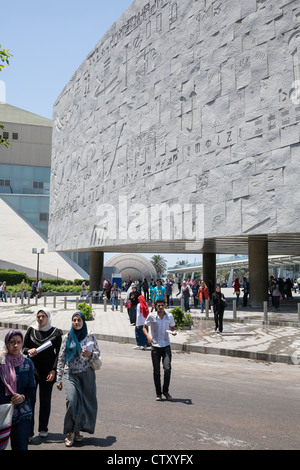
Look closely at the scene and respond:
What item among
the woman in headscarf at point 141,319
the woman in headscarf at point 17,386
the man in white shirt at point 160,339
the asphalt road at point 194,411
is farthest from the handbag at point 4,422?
the woman in headscarf at point 141,319

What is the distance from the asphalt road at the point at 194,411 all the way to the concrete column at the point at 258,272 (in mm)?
15499

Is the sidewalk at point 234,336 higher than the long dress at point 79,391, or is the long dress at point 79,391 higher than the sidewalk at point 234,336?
the long dress at point 79,391

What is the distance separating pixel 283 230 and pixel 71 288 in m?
28.1

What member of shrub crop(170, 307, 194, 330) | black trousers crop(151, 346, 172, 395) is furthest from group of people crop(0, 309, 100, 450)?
shrub crop(170, 307, 194, 330)

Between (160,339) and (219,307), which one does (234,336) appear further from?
(160,339)

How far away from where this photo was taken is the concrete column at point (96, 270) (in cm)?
3850

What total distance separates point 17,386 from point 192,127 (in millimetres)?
21409

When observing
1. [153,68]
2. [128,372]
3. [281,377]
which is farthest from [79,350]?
[153,68]

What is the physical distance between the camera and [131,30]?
30625mm

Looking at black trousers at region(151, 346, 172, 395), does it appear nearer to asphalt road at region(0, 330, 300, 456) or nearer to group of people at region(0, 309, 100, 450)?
asphalt road at region(0, 330, 300, 456)

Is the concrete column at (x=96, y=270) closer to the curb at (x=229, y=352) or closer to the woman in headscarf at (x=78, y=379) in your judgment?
the curb at (x=229, y=352)

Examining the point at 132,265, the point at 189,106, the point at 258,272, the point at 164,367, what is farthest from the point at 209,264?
the point at 164,367

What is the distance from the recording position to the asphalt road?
497 centimetres

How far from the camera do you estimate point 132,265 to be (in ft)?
205
